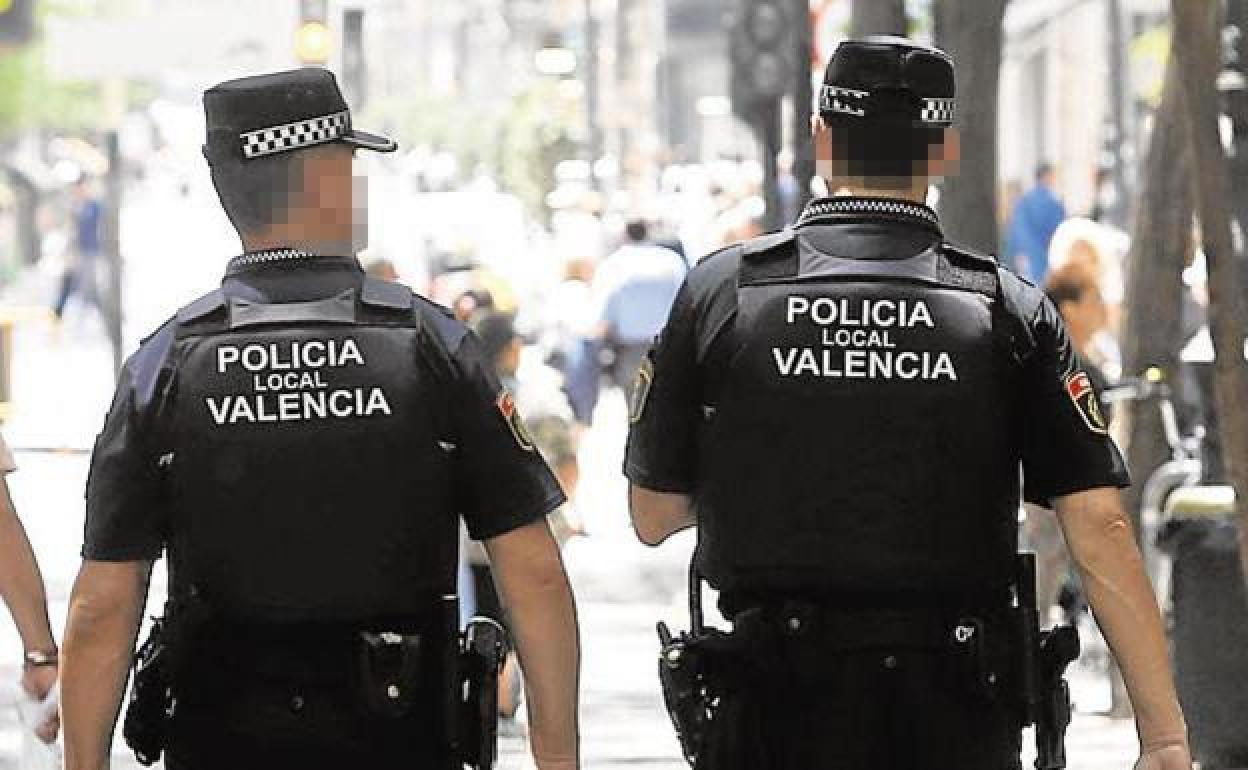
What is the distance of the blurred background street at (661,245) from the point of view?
39.9 ft

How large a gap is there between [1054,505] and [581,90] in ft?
229

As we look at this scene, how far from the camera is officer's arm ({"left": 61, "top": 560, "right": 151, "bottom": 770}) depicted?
5.95 meters

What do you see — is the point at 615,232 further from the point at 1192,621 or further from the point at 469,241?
the point at 1192,621

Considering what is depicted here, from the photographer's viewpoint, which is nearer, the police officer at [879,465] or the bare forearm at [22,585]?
the police officer at [879,465]

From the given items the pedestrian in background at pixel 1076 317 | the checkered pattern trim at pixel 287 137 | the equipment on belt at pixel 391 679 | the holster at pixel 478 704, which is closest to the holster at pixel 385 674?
the equipment on belt at pixel 391 679

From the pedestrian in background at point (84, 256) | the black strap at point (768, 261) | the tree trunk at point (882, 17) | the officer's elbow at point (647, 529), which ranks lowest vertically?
the pedestrian in background at point (84, 256)

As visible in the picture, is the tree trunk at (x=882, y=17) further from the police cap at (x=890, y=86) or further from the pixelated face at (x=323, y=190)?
the pixelated face at (x=323, y=190)

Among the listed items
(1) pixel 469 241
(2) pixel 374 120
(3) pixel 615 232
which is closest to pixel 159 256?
(3) pixel 615 232

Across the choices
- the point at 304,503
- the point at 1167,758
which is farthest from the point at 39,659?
the point at 1167,758

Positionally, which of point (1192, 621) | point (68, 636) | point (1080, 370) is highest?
point (1080, 370)

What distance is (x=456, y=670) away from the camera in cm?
599

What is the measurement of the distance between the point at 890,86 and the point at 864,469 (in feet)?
2.17

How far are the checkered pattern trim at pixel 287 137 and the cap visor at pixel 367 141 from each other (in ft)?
0.07

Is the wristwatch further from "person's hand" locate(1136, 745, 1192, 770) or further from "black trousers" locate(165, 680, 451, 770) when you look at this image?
"person's hand" locate(1136, 745, 1192, 770)
